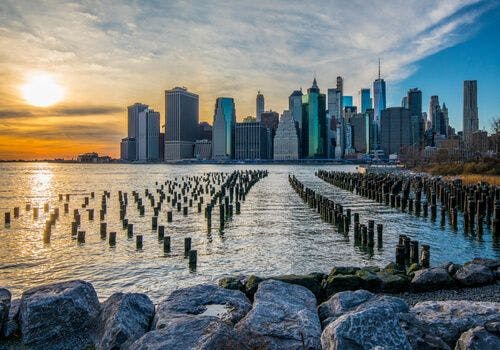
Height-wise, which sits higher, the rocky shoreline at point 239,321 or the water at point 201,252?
the rocky shoreline at point 239,321

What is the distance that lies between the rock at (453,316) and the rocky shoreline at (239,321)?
0.06ft

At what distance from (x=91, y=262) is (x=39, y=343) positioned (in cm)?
1166

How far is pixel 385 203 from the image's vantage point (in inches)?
1672

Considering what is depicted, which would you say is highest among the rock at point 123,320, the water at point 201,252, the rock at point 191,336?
the rock at point 191,336

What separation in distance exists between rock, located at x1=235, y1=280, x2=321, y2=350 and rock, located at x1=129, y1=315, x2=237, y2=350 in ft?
1.06

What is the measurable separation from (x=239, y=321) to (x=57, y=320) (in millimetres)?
3588

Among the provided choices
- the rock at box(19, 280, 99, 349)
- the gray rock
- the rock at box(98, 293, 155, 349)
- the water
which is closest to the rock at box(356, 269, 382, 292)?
the water

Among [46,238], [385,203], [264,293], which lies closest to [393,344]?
[264,293]

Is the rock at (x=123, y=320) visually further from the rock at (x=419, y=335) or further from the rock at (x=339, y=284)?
the rock at (x=339, y=284)

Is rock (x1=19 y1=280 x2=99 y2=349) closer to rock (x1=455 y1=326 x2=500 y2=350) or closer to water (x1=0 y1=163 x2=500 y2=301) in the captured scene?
water (x1=0 y1=163 x2=500 y2=301)

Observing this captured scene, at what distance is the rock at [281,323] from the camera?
655 cm

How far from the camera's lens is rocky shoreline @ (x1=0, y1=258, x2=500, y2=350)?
6.05m

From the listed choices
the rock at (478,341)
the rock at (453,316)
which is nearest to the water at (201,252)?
the rock at (453,316)

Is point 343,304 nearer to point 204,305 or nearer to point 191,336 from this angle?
point 204,305
